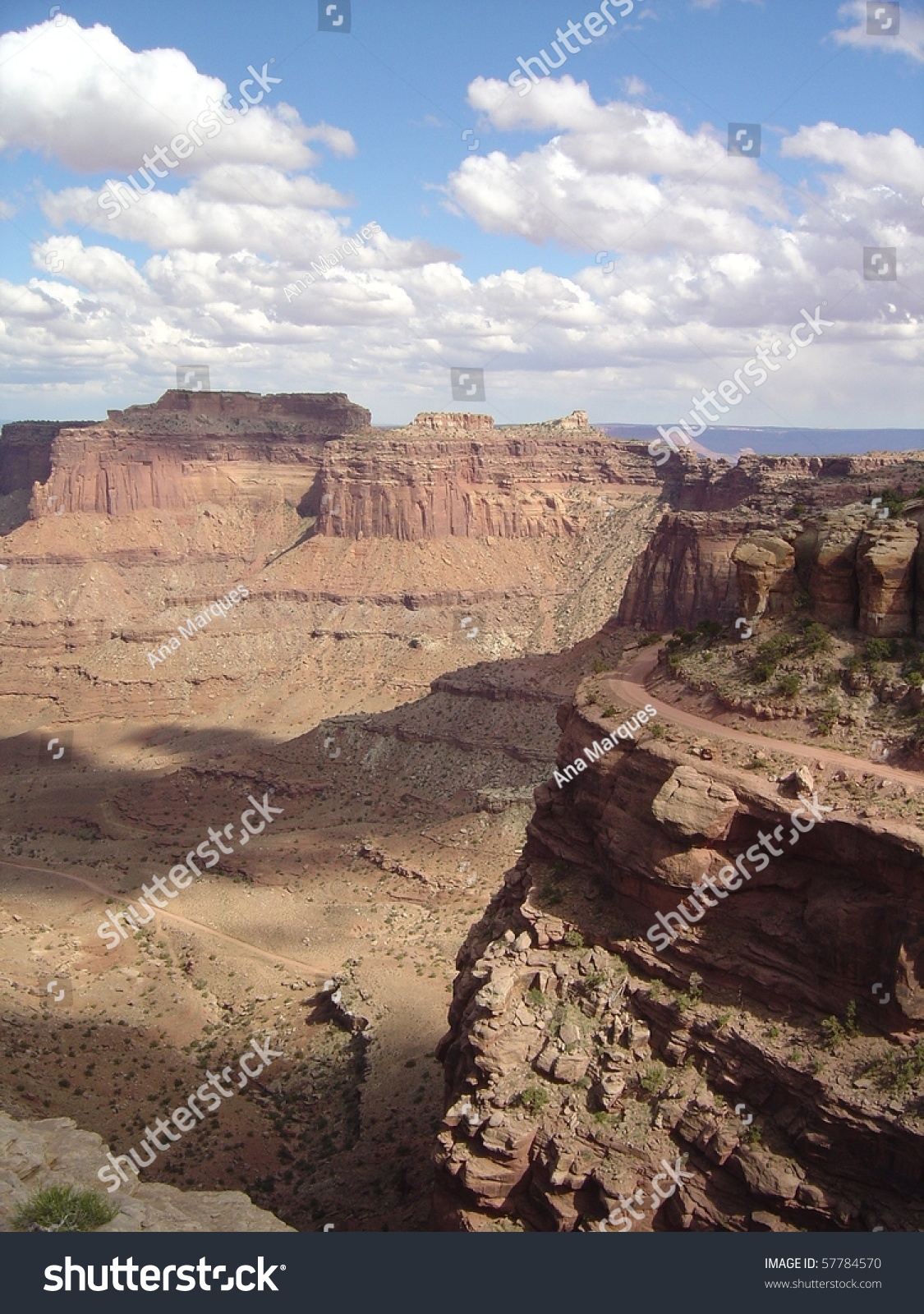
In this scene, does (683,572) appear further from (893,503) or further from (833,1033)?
(833,1033)

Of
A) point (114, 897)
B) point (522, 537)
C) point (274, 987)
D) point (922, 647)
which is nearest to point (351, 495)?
point (522, 537)

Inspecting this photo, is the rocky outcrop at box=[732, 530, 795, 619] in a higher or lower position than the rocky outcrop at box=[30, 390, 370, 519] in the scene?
lower

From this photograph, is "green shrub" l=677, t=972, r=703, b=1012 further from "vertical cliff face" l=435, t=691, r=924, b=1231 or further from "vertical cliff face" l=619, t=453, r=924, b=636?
→ "vertical cliff face" l=619, t=453, r=924, b=636

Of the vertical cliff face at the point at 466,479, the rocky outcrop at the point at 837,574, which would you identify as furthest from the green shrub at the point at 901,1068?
the vertical cliff face at the point at 466,479

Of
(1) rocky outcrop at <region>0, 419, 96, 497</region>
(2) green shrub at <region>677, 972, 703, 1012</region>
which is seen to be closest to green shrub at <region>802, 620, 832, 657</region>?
(2) green shrub at <region>677, 972, 703, 1012</region>

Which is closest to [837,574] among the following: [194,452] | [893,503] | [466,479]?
[893,503]
